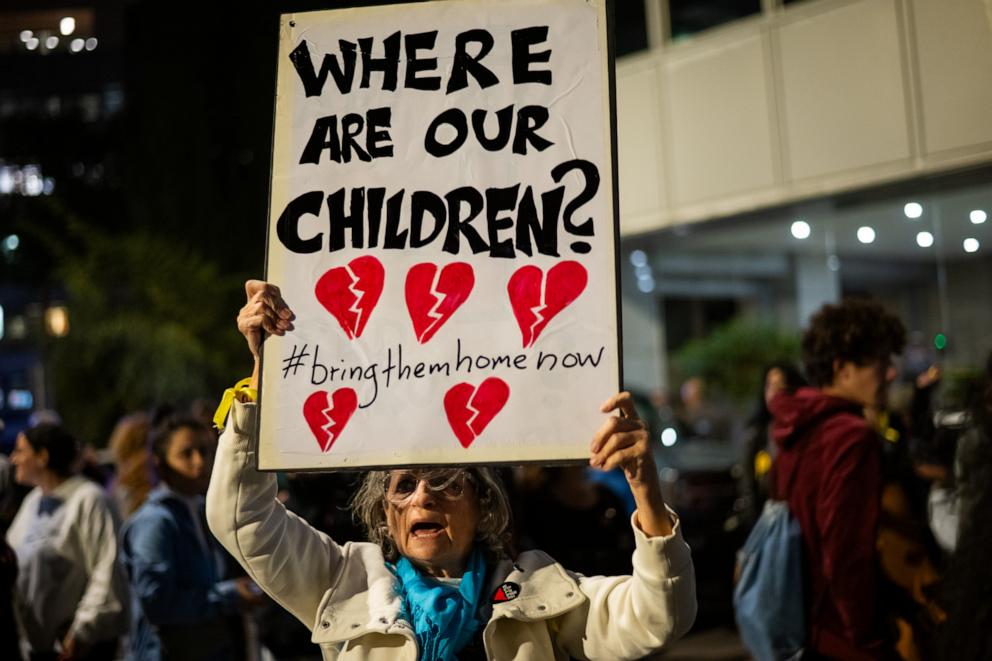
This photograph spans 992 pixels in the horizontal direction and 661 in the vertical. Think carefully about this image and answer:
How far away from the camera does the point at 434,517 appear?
8.92 ft

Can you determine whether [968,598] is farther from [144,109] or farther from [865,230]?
[144,109]

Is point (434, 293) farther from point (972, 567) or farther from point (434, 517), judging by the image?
point (972, 567)

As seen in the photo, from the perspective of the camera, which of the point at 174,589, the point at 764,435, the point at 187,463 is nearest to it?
the point at 174,589

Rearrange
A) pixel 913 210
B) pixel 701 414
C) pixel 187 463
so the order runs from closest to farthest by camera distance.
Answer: pixel 187 463 < pixel 913 210 < pixel 701 414

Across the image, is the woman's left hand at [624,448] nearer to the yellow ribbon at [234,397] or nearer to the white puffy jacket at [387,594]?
the white puffy jacket at [387,594]

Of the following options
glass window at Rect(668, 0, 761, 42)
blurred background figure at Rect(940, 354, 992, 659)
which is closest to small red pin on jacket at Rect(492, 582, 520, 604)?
blurred background figure at Rect(940, 354, 992, 659)

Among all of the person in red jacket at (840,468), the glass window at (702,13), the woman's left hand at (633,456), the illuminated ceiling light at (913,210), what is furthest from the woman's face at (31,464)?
the glass window at (702,13)

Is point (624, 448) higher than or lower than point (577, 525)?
higher

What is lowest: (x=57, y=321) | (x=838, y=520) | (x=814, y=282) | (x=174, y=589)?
(x=174, y=589)

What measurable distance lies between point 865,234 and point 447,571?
696 centimetres

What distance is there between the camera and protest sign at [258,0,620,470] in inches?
99.0

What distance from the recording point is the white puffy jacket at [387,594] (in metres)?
2.49

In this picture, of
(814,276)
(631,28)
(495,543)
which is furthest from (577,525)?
(631,28)

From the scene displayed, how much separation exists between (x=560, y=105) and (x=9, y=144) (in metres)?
28.7
